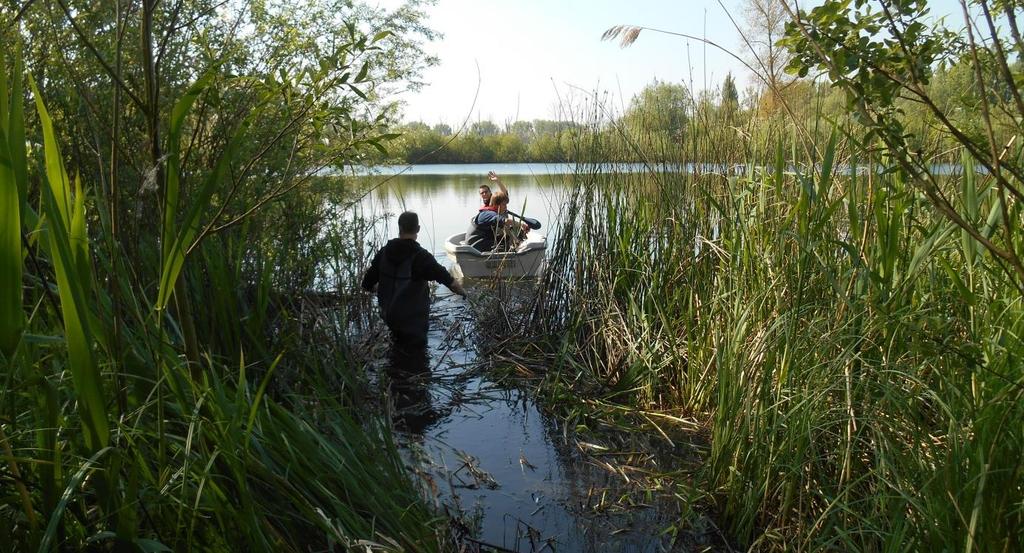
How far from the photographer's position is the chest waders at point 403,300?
5.61 metres

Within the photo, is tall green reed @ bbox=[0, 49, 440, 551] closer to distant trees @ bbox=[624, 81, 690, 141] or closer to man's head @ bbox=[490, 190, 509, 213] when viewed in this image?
distant trees @ bbox=[624, 81, 690, 141]

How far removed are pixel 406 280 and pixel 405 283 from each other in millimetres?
23

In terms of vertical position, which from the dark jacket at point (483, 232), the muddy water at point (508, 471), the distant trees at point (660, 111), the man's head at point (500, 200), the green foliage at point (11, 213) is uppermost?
the distant trees at point (660, 111)

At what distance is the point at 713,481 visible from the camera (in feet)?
11.1

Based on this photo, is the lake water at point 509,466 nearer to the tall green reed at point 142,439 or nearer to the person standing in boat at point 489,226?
the tall green reed at point 142,439

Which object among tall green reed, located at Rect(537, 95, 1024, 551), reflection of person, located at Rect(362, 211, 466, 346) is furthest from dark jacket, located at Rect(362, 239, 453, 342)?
tall green reed, located at Rect(537, 95, 1024, 551)

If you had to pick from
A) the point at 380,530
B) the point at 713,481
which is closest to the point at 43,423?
the point at 380,530

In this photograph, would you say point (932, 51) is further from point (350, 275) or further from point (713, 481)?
point (350, 275)

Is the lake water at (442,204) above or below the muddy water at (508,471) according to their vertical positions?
above

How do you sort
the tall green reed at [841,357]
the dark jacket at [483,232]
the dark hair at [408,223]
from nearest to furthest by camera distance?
the tall green reed at [841,357]
the dark hair at [408,223]
the dark jacket at [483,232]

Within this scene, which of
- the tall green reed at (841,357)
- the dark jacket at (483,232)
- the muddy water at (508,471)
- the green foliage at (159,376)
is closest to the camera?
the green foliage at (159,376)

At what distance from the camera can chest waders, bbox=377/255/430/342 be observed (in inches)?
221

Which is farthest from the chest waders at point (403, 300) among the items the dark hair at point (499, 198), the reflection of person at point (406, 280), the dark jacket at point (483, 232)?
the dark jacket at point (483, 232)

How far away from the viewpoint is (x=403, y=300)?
18.5ft
